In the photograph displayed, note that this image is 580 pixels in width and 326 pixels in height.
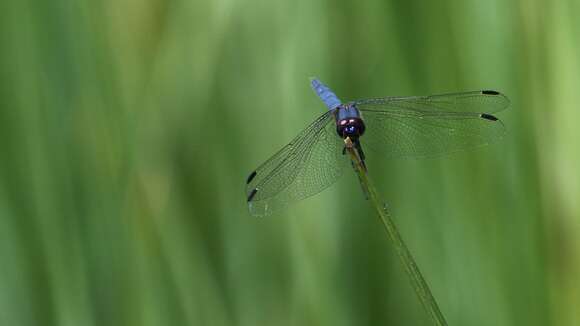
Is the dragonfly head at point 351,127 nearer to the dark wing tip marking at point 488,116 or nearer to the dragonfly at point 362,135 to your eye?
the dragonfly at point 362,135

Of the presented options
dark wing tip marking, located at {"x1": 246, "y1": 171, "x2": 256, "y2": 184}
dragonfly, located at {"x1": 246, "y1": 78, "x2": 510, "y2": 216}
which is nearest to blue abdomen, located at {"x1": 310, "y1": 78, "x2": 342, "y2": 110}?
dragonfly, located at {"x1": 246, "y1": 78, "x2": 510, "y2": 216}

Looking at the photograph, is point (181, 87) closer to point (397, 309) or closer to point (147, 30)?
point (147, 30)

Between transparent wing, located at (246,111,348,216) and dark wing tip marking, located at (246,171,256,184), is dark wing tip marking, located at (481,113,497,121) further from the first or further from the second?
dark wing tip marking, located at (246,171,256,184)

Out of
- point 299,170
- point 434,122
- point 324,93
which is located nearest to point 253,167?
point 299,170

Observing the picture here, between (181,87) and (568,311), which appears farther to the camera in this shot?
(181,87)

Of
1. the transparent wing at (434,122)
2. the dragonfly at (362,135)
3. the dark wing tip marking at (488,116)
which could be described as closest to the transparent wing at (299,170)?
the dragonfly at (362,135)

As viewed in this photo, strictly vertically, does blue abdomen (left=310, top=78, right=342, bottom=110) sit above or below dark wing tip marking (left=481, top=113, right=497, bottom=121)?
above

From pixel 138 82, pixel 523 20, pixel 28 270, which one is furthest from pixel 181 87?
pixel 523 20

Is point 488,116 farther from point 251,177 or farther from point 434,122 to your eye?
point 251,177
